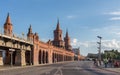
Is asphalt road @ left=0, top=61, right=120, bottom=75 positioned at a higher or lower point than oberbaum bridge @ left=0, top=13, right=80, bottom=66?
lower

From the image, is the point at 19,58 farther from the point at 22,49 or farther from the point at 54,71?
the point at 54,71

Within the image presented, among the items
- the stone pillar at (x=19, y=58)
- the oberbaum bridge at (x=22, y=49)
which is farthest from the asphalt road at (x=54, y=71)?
the stone pillar at (x=19, y=58)

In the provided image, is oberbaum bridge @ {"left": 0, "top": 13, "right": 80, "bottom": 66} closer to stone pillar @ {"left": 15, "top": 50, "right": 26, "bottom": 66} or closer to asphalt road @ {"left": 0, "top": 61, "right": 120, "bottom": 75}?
stone pillar @ {"left": 15, "top": 50, "right": 26, "bottom": 66}

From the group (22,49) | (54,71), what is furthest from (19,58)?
(54,71)

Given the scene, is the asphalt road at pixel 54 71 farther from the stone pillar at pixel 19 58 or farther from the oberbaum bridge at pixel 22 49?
the stone pillar at pixel 19 58

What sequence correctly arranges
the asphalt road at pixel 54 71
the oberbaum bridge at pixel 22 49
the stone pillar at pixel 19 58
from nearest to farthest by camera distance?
the asphalt road at pixel 54 71, the oberbaum bridge at pixel 22 49, the stone pillar at pixel 19 58

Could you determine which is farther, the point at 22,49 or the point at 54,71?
the point at 22,49

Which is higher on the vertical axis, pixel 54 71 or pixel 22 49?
pixel 22 49

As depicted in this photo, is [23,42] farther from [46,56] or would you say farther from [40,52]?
[46,56]

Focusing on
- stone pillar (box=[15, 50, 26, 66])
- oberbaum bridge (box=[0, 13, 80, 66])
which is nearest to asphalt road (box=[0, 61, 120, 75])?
oberbaum bridge (box=[0, 13, 80, 66])

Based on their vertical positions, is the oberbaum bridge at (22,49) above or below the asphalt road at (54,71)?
above

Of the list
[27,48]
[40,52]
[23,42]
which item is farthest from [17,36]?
Result: [40,52]

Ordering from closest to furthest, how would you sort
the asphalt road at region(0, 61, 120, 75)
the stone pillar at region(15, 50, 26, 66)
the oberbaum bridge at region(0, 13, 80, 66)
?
the asphalt road at region(0, 61, 120, 75) < the oberbaum bridge at region(0, 13, 80, 66) < the stone pillar at region(15, 50, 26, 66)

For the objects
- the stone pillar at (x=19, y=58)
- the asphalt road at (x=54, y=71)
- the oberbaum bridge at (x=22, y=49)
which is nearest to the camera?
the asphalt road at (x=54, y=71)
